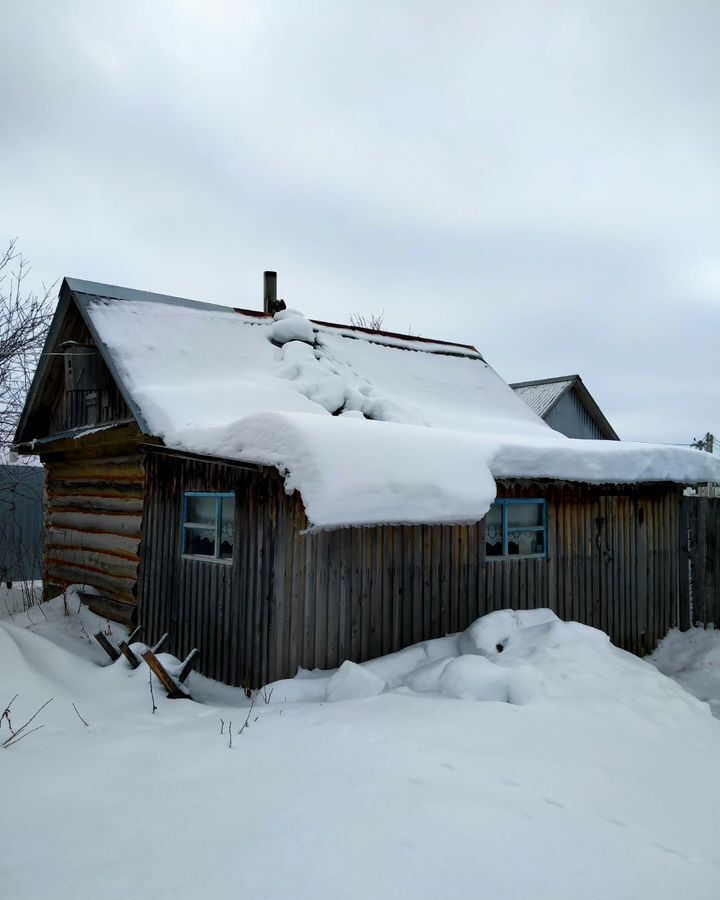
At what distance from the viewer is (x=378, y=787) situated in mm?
3680

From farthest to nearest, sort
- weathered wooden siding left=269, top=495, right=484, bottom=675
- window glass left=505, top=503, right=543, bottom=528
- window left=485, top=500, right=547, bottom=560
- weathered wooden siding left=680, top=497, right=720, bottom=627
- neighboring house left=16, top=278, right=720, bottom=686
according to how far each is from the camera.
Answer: weathered wooden siding left=680, top=497, right=720, bottom=627, window glass left=505, top=503, right=543, bottom=528, window left=485, top=500, right=547, bottom=560, weathered wooden siding left=269, top=495, right=484, bottom=675, neighboring house left=16, top=278, right=720, bottom=686

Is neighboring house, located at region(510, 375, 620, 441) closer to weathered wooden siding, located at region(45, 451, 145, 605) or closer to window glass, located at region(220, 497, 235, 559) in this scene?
weathered wooden siding, located at region(45, 451, 145, 605)

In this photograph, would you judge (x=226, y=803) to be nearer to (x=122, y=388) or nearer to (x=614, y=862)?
(x=614, y=862)

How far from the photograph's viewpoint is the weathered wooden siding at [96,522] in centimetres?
923

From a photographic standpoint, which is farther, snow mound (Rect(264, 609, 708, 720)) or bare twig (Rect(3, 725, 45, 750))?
snow mound (Rect(264, 609, 708, 720))

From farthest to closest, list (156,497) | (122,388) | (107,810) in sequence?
(156,497)
(122,388)
(107,810)

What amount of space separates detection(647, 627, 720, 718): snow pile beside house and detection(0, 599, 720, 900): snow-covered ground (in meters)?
2.61

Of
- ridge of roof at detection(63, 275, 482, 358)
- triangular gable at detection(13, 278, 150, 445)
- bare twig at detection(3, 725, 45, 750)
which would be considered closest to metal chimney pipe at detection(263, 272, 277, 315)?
ridge of roof at detection(63, 275, 482, 358)

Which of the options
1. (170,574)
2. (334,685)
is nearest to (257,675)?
(334,685)

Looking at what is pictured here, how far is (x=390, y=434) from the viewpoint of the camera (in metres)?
6.46

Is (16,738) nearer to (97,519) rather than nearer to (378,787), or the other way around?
(378,787)

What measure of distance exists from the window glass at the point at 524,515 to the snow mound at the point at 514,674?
1.61 meters

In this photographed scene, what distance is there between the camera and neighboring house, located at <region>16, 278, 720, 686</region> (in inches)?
248

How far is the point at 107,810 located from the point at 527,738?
2703 mm
